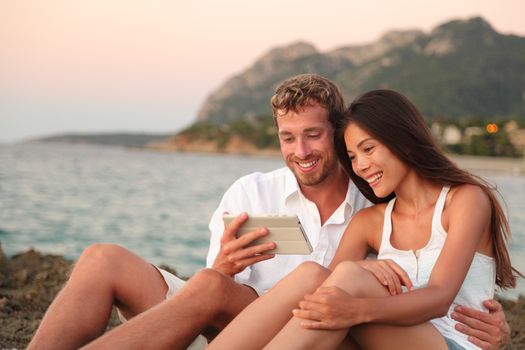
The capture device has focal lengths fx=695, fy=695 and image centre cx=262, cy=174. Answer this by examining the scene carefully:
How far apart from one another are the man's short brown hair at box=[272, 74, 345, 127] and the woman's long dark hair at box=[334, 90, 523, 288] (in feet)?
Answer: 1.74

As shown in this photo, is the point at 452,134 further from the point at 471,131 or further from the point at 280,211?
the point at 280,211

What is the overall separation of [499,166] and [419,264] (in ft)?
198

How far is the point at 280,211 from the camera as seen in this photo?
13.9 feet

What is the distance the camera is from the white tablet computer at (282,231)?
314 cm

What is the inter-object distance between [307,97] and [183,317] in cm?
153

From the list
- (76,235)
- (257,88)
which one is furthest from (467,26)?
(76,235)

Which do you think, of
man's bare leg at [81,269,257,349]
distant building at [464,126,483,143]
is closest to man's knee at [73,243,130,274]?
man's bare leg at [81,269,257,349]

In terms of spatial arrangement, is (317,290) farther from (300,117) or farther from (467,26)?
(467,26)

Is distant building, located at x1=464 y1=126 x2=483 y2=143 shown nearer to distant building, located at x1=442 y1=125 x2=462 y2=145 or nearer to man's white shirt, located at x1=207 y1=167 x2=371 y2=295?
distant building, located at x1=442 y1=125 x2=462 y2=145

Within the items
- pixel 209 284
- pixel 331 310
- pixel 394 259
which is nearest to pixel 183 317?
pixel 209 284

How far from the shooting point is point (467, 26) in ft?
346

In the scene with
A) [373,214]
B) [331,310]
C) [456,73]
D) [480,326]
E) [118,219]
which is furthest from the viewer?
[456,73]

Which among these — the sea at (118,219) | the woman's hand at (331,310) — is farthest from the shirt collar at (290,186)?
the sea at (118,219)

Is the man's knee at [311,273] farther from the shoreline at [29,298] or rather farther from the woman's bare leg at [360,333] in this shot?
the shoreline at [29,298]
